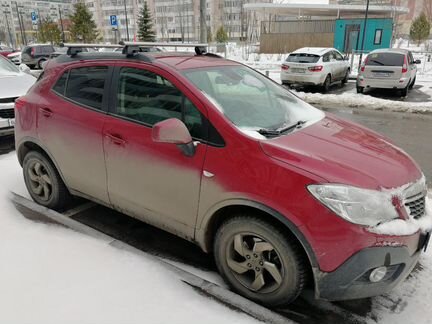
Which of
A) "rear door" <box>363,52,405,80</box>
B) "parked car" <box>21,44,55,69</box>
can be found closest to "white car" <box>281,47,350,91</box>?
"rear door" <box>363,52,405,80</box>

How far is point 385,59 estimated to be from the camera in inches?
495

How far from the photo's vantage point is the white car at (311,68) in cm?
1336

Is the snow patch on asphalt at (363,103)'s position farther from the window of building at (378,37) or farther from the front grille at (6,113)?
the window of building at (378,37)

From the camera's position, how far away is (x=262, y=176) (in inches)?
95.5

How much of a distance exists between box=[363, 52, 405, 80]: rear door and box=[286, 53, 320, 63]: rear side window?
175 centimetres

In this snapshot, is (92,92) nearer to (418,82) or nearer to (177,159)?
(177,159)

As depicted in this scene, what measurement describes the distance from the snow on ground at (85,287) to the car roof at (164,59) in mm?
1584

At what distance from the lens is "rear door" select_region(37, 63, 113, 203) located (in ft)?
11.0

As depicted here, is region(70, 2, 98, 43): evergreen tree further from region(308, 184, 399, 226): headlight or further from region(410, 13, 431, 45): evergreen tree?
region(308, 184, 399, 226): headlight

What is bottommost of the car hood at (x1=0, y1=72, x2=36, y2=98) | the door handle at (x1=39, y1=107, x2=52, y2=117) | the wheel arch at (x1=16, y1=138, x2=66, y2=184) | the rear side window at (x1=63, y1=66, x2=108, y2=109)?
the wheel arch at (x1=16, y1=138, x2=66, y2=184)

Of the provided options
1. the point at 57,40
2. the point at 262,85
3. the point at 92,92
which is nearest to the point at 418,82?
the point at 262,85

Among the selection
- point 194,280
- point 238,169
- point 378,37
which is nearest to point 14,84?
point 194,280

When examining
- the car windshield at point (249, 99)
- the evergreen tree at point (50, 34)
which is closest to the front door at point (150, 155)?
the car windshield at point (249, 99)

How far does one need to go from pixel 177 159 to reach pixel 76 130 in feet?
4.05
